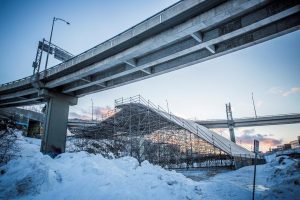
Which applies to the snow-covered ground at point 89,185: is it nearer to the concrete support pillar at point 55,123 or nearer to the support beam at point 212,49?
the support beam at point 212,49

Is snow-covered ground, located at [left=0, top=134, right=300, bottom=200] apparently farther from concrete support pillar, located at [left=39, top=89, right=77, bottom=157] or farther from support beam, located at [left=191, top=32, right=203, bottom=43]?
concrete support pillar, located at [left=39, top=89, right=77, bottom=157]

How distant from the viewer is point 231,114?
64.8m

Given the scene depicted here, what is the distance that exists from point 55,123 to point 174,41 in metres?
14.0

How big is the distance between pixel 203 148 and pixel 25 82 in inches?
801

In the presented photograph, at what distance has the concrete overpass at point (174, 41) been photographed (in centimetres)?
898

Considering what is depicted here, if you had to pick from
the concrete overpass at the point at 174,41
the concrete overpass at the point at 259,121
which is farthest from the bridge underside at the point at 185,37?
the concrete overpass at the point at 259,121

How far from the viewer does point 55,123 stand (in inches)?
764

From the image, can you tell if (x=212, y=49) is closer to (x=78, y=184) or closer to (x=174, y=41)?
(x=174, y=41)

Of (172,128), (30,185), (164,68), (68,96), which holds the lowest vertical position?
(30,185)

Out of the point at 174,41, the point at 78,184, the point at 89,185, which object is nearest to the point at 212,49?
the point at 174,41

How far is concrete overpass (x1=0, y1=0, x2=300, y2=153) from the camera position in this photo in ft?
29.5

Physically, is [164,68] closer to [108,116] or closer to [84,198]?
[84,198]

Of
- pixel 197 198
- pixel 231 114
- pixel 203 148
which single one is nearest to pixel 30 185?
pixel 197 198

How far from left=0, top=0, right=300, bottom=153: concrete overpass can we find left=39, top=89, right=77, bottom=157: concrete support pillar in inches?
3.3
